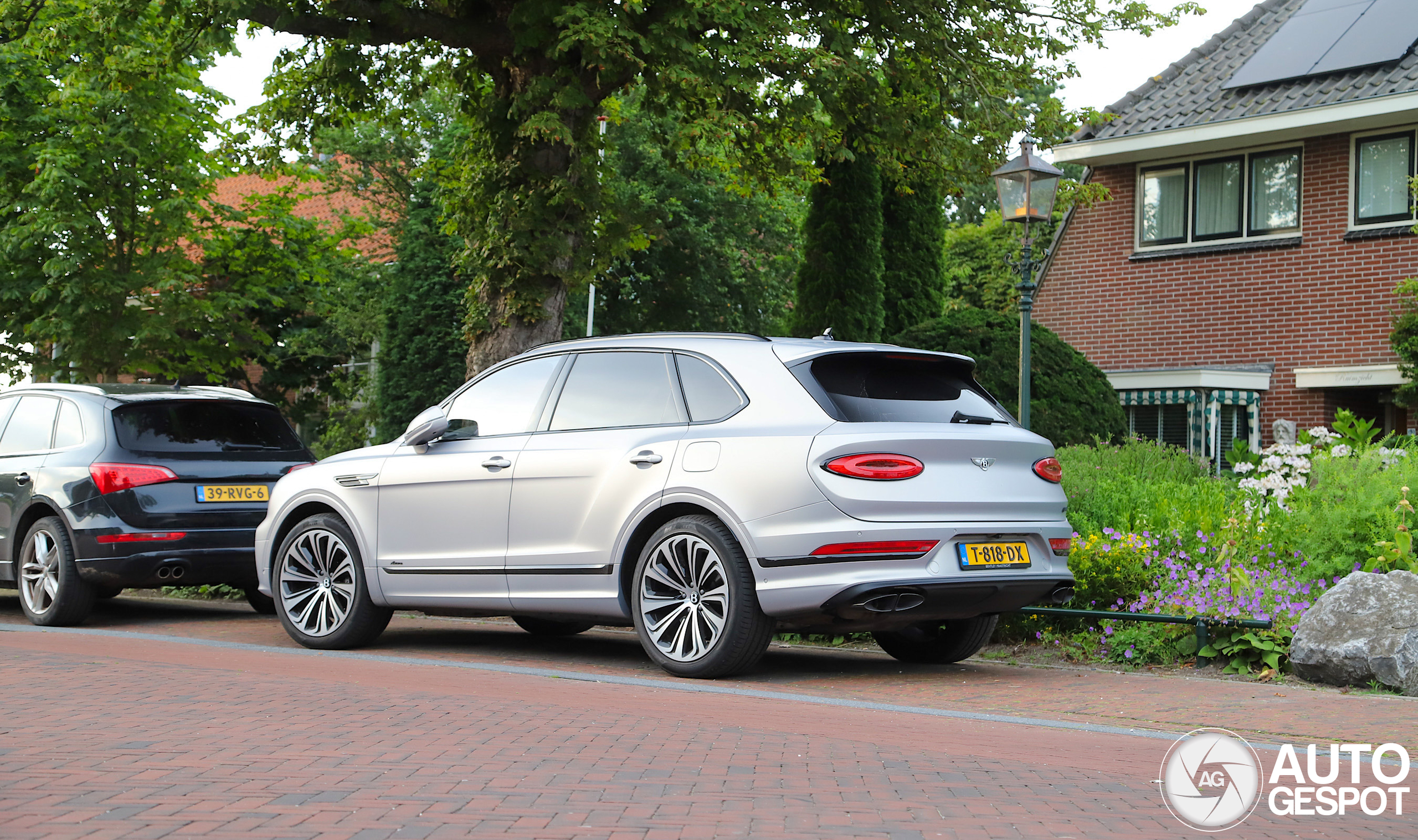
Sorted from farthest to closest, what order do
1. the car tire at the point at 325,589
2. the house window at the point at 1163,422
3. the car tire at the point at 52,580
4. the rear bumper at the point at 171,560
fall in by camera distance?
the house window at the point at 1163,422, the car tire at the point at 52,580, the rear bumper at the point at 171,560, the car tire at the point at 325,589

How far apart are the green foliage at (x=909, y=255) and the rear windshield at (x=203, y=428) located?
1359cm

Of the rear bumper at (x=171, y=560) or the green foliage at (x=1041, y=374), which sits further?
the green foliage at (x=1041, y=374)

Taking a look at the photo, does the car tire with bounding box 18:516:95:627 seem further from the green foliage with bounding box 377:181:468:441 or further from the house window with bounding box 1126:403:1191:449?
the green foliage with bounding box 377:181:468:441

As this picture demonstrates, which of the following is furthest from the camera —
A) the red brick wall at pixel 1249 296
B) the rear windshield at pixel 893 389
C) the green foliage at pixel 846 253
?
the green foliage at pixel 846 253

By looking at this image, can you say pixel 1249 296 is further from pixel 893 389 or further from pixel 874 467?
pixel 874 467

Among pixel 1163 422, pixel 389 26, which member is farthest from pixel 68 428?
pixel 1163 422

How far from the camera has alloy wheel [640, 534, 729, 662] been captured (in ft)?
24.0

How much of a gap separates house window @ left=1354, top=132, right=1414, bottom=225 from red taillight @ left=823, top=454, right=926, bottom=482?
1356 centimetres

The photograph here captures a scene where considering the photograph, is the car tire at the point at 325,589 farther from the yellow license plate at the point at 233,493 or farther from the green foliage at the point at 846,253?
the green foliage at the point at 846,253

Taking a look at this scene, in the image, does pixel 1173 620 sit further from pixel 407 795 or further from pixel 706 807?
pixel 407 795

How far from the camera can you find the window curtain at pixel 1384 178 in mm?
18016

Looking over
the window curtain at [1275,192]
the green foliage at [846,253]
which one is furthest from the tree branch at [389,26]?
the window curtain at [1275,192]

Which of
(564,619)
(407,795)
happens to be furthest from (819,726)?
(564,619)

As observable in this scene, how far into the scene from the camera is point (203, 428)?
1088cm
